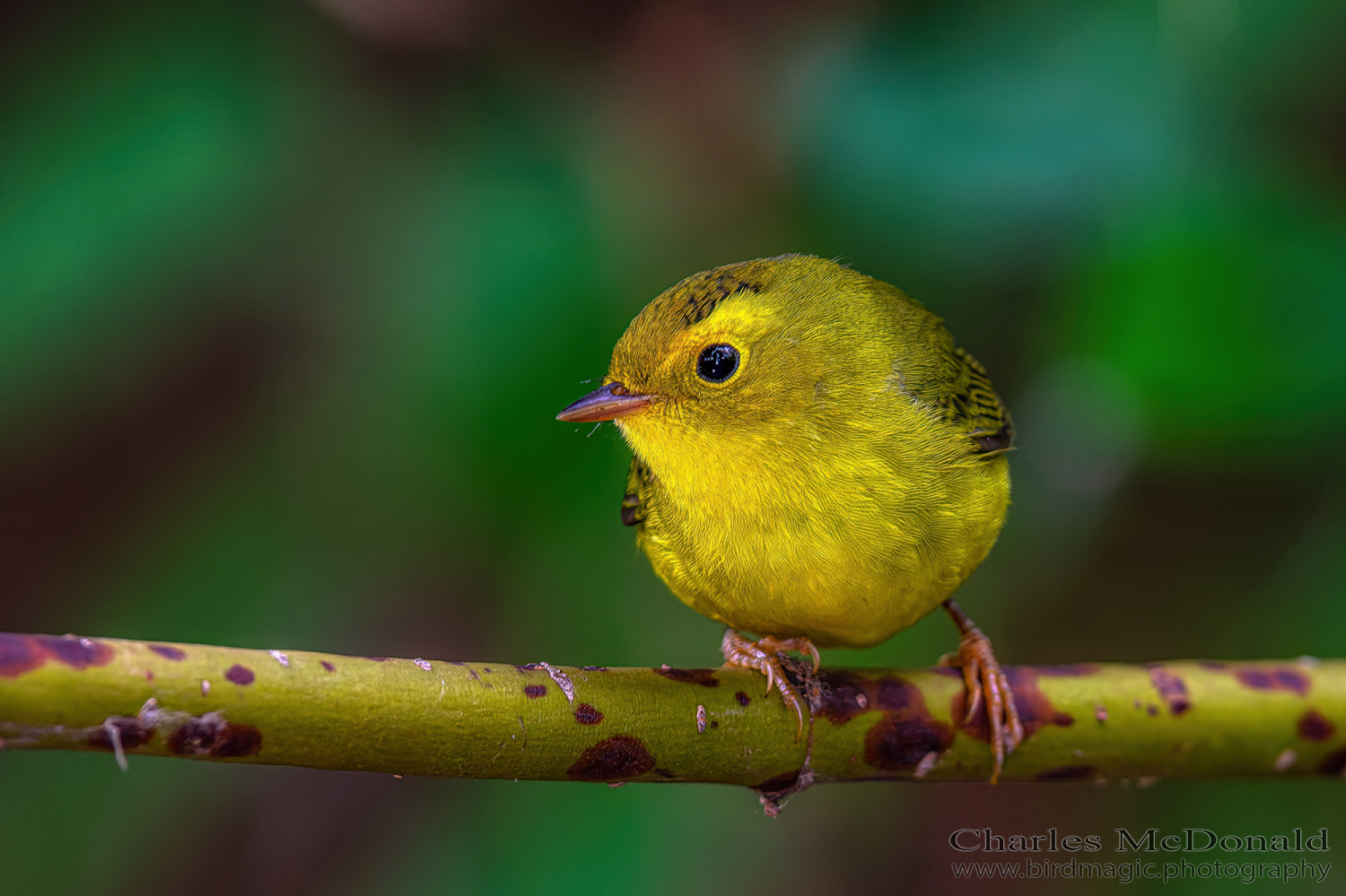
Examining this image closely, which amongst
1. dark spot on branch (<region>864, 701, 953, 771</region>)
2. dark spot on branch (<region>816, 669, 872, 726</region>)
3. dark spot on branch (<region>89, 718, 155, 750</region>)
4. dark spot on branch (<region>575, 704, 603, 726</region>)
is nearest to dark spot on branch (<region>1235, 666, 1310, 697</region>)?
dark spot on branch (<region>864, 701, 953, 771</region>)

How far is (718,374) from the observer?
9.29 feet

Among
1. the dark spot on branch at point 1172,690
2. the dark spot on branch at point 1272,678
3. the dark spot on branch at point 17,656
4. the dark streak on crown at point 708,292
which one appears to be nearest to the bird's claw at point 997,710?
the dark spot on branch at point 1172,690

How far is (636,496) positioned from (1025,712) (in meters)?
1.16

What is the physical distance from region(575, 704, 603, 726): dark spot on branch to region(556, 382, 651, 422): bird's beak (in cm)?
100

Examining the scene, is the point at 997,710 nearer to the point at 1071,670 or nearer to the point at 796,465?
the point at 1071,670

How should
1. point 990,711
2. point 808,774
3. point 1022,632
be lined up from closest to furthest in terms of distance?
point 808,774
point 990,711
point 1022,632

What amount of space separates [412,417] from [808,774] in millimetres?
1949

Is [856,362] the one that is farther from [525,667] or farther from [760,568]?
[525,667]

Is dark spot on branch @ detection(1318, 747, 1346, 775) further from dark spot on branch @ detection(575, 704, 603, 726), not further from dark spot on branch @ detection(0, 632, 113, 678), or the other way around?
dark spot on branch @ detection(0, 632, 113, 678)

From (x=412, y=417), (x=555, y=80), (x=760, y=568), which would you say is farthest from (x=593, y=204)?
(x=760, y=568)

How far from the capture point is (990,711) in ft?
8.58

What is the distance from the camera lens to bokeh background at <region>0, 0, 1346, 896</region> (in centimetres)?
334

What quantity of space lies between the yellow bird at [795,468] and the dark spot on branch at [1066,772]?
170mm

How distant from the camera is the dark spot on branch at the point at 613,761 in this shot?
1968mm
